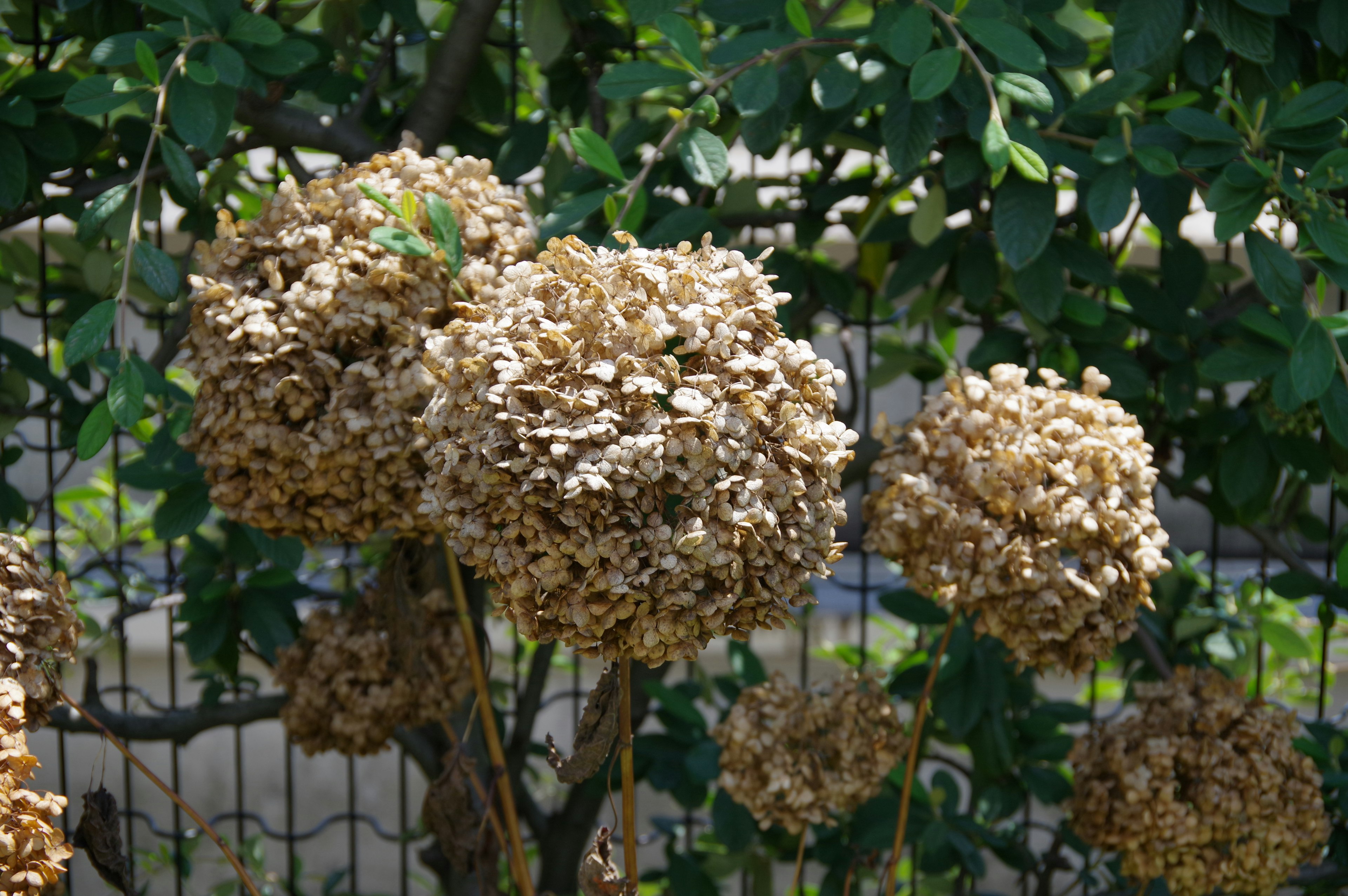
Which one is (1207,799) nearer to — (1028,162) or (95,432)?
(1028,162)

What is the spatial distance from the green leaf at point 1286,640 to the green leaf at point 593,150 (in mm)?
1348

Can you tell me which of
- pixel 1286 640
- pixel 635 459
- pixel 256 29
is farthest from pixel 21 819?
pixel 1286 640

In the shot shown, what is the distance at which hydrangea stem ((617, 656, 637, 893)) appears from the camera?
892 millimetres

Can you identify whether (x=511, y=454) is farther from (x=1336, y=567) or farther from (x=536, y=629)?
(x=1336, y=567)

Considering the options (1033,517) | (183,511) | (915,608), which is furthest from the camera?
(915,608)

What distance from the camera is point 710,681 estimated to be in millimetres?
2096

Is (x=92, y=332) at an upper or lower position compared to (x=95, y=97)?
lower

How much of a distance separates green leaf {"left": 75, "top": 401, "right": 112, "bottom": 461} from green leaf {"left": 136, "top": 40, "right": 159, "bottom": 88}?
1.14ft

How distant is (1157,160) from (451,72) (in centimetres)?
94

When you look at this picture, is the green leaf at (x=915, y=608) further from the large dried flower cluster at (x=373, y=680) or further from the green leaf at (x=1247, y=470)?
the large dried flower cluster at (x=373, y=680)

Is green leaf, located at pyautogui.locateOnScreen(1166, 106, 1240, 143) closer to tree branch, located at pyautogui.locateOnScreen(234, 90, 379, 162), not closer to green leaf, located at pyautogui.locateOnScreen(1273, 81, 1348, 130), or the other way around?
green leaf, located at pyautogui.locateOnScreen(1273, 81, 1348, 130)

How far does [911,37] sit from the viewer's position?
1120 mm

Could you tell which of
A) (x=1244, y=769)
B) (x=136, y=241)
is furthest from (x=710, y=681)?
(x=136, y=241)

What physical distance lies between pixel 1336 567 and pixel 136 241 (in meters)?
1.44
